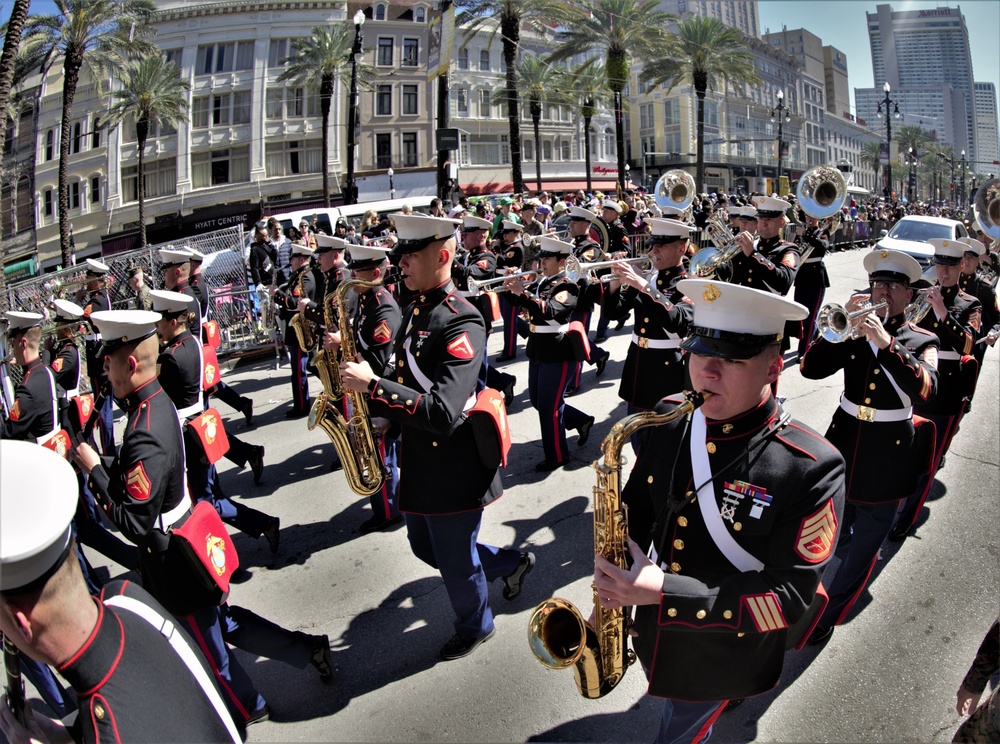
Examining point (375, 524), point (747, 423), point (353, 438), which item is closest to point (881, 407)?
point (747, 423)

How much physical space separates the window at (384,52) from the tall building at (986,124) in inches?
3311

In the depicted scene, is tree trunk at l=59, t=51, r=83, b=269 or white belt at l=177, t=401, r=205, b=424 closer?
white belt at l=177, t=401, r=205, b=424

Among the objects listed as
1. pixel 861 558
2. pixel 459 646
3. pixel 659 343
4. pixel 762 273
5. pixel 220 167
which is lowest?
pixel 459 646

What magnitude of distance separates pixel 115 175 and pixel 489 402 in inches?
1884

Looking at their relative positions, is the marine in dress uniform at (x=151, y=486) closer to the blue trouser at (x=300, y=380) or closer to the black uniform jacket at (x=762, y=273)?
the blue trouser at (x=300, y=380)

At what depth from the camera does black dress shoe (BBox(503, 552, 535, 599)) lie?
4555 mm

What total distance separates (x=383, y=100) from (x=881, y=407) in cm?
4675

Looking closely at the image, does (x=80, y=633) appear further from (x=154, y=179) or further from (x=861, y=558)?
(x=154, y=179)

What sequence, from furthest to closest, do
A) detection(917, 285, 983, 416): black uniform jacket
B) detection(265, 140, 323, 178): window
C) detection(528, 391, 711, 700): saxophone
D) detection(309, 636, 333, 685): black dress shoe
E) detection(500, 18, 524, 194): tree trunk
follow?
1. detection(265, 140, 323, 178): window
2. detection(500, 18, 524, 194): tree trunk
3. detection(917, 285, 983, 416): black uniform jacket
4. detection(309, 636, 333, 685): black dress shoe
5. detection(528, 391, 711, 700): saxophone

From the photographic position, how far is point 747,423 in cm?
247

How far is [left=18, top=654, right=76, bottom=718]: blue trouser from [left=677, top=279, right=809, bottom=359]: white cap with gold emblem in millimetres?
3518

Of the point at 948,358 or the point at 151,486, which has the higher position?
the point at 948,358

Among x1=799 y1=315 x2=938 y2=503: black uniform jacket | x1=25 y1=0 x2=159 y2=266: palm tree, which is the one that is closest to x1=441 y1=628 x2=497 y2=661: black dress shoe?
x1=799 y1=315 x2=938 y2=503: black uniform jacket

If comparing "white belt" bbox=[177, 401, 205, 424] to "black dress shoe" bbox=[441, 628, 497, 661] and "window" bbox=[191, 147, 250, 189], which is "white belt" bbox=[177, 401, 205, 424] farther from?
"window" bbox=[191, 147, 250, 189]
